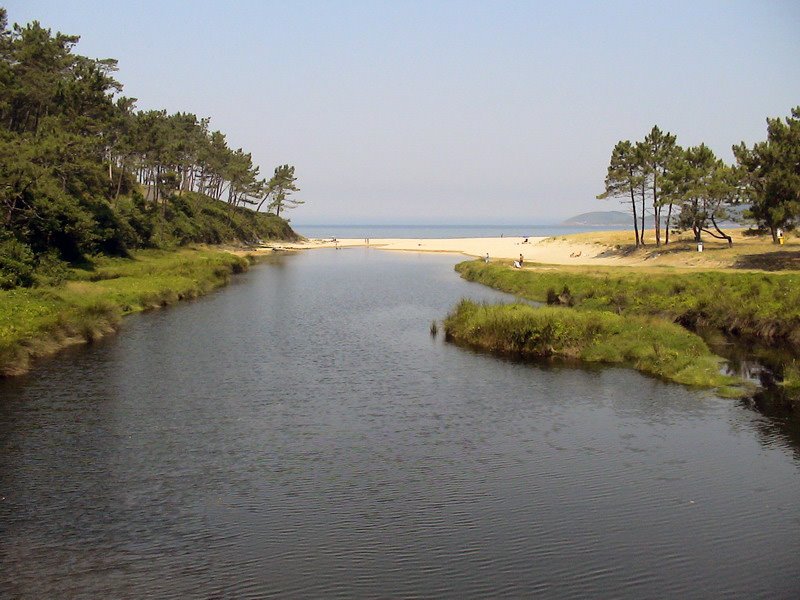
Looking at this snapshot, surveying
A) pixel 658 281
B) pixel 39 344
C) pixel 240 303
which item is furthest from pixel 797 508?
pixel 240 303

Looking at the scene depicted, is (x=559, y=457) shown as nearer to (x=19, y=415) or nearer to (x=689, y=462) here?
(x=689, y=462)

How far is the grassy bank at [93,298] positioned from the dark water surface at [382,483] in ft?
4.63

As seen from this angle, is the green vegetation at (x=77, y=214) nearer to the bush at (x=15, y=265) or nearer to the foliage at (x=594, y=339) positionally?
the bush at (x=15, y=265)

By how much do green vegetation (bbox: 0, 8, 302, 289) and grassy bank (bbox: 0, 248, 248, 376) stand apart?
2398 mm

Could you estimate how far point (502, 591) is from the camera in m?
15.6

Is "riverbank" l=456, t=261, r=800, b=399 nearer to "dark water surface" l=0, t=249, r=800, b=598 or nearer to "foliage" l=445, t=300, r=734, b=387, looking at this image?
"foliage" l=445, t=300, r=734, b=387

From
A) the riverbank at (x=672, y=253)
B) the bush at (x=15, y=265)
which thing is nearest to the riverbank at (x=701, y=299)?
the riverbank at (x=672, y=253)

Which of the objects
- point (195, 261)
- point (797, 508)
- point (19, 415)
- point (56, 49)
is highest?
point (56, 49)

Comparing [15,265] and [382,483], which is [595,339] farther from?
[15,265]

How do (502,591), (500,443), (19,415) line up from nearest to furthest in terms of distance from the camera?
(502,591), (500,443), (19,415)

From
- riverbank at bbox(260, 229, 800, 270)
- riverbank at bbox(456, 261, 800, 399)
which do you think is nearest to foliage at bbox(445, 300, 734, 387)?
riverbank at bbox(456, 261, 800, 399)

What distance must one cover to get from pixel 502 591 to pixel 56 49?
3574 inches

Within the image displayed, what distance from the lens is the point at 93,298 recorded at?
160 ft

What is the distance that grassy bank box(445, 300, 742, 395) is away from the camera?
118 feet
